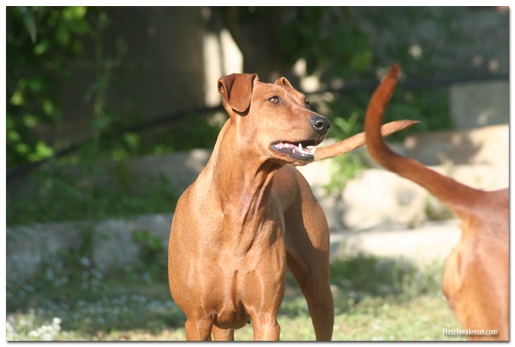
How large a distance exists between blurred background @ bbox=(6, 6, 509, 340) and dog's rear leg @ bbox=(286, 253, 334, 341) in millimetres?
896

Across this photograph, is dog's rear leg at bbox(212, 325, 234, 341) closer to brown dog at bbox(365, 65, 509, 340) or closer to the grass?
the grass

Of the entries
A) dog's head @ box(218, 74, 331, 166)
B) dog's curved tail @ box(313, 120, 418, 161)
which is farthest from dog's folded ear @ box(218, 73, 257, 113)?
dog's curved tail @ box(313, 120, 418, 161)

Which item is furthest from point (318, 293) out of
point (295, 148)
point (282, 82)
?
point (282, 82)

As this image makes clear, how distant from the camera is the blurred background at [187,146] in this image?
498 cm

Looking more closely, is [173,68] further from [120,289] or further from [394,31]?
[120,289]

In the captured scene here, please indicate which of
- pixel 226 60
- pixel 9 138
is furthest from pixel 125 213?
pixel 226 60

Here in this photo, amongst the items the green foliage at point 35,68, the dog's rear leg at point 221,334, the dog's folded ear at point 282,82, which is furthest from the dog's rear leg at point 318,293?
the green foliage at point 35,68

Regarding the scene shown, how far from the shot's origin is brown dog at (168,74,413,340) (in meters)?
2.53

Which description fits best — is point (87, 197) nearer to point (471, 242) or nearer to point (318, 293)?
point (318, 293)

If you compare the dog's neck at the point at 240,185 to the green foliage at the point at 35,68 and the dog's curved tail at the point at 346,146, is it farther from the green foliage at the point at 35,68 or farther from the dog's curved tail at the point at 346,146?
the green foliage at the point at 35,68

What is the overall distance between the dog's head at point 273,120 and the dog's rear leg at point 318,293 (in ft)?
2.80

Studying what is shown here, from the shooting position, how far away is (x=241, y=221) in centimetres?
261

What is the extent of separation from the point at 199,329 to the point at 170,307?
245 cm

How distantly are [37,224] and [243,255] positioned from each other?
12.5 ft
